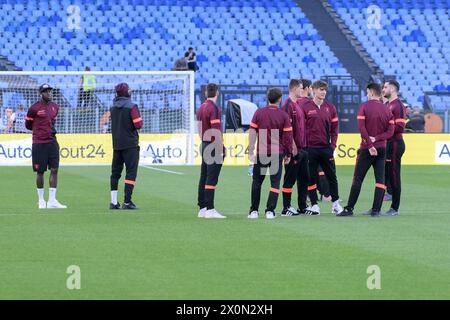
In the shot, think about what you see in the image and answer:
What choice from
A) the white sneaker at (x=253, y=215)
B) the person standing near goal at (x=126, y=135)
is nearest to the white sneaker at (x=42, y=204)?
the person standing near goal at (x=126, y=135)

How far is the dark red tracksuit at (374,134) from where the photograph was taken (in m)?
16.1

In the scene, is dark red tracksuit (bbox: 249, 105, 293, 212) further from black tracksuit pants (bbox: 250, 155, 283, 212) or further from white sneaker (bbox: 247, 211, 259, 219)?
white sneaker (bbox: 247, 211, 259, 219)

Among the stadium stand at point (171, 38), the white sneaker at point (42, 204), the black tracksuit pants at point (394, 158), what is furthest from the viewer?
the stadium stand at point (171, 38)

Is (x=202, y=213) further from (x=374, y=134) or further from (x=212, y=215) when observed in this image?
(x=374, y=134)

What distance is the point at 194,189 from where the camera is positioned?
2247 cm

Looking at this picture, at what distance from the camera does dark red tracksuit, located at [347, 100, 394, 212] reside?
634 inches

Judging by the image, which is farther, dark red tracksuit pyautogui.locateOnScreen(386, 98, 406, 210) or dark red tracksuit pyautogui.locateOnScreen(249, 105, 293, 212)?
dark red tracksuit pyautogui.locateOnScreen(386, 98, 406, 210)

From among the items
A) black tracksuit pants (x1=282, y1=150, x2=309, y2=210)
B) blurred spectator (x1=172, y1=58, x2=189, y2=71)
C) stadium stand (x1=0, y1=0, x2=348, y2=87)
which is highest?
stadium stand (x1=0, y1=0, x2=348, y2=87)

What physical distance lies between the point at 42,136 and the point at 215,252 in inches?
254

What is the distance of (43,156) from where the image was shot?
17797 millimetres

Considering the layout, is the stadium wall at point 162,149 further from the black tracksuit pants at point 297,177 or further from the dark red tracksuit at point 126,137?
the black tracksuit pants at point 297,177

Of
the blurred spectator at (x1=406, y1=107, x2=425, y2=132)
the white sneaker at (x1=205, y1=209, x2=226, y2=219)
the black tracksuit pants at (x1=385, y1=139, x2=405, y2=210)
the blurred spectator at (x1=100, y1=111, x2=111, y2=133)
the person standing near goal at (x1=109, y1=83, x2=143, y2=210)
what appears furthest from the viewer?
the blurred spectator at (x1=406, y1=107, x2=425, y2=132)

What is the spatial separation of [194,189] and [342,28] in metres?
23.0

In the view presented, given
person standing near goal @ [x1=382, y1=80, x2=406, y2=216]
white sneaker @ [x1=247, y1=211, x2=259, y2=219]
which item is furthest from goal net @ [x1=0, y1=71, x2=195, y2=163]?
white sneaker @ [x1=247, y1=211, x2=259, y2=219]
